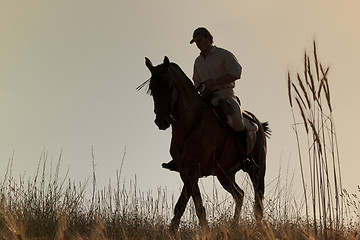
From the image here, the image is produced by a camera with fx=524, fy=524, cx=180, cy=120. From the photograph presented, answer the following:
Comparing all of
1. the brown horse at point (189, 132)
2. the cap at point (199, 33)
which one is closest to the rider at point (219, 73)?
the cap at point (199, 33)

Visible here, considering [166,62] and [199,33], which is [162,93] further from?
[199,33]

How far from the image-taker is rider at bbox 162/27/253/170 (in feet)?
25.5

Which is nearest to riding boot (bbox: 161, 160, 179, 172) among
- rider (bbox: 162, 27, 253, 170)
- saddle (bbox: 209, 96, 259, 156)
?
rider (bbox: 162, 27, 253, 170)

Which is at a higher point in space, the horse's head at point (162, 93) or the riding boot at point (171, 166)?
the horse's head at point (162, 93)

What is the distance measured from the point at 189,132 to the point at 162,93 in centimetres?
77

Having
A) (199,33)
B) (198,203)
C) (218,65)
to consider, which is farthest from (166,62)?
(198,203)

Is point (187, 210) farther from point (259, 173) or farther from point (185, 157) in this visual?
point (259, 173)

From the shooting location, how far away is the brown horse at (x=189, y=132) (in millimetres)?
6891

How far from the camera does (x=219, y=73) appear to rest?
8047 millimetres

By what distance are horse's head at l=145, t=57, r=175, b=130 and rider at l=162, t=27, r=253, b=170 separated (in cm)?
89

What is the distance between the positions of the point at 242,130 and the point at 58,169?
299cm

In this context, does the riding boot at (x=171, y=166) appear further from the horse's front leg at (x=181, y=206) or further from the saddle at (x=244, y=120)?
the saddle at (x=244, y=120)

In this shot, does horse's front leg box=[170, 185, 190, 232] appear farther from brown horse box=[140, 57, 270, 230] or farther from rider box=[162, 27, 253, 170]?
rider box=[162, 27, 253, 170]

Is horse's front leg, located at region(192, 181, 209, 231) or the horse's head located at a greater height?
the horse's head
